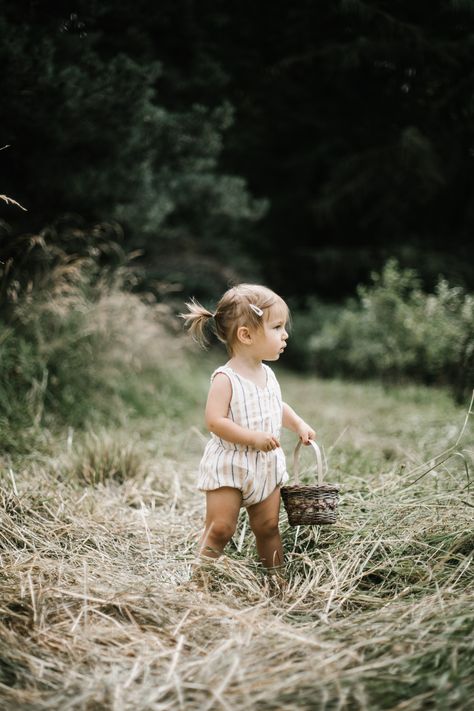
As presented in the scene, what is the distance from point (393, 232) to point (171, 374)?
827 cm

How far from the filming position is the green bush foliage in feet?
18.5

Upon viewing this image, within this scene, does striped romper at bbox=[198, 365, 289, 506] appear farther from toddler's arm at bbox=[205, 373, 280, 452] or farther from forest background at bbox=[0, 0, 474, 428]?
forest background at bbox=[0, 0, 474, 428]

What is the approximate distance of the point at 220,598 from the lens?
6.08 ft

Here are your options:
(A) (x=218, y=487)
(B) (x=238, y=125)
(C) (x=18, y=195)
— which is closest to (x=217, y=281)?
(B) (x=238, y=125)

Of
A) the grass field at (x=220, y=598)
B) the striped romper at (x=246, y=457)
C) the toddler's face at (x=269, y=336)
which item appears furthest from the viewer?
the toddler's face at (x=269, y=336)

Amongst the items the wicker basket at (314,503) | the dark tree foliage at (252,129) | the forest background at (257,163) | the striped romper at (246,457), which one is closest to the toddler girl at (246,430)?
the striped romper at (246,457)

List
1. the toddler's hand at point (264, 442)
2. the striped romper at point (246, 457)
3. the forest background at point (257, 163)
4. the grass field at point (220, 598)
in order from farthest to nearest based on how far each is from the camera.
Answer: the forest background at point (257, 163), the striped romper at point (246, 457), the toddler's hand at point (264, 442), the grass field at point (220, 598)

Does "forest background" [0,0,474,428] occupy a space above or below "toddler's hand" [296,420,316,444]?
above

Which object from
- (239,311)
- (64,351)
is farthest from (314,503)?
(64,351)

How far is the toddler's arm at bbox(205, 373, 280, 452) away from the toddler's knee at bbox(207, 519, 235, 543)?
0.30 metres

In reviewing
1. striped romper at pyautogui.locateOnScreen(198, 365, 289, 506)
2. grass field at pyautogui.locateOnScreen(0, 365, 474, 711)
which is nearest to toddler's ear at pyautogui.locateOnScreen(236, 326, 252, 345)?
striped romper at pyautogui.locateOnScreen(198, 365, 289, 506)

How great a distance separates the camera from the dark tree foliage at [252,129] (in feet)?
14.5

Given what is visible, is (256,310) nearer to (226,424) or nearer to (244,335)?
(244,335)

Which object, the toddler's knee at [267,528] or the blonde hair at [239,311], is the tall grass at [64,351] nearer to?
the blonde hair at [239,311]
